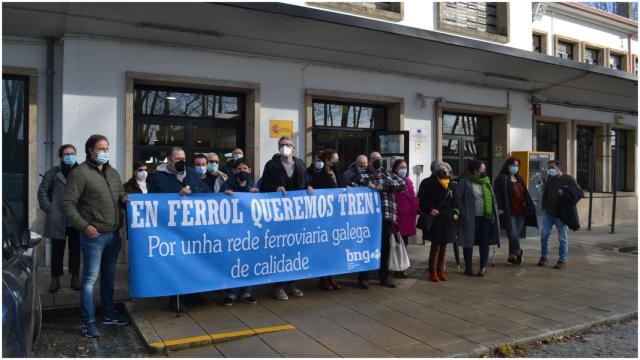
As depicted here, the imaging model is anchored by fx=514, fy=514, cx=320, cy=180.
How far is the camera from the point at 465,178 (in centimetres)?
761

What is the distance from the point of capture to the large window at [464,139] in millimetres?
12133

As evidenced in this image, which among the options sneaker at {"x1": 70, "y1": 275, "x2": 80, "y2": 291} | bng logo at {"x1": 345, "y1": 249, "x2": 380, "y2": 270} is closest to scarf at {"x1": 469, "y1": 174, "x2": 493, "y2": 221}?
bng logo at {"x1": 345, "y1": 249, "x2": 380, "y2": 270}

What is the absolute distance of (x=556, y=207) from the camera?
8.23 meters

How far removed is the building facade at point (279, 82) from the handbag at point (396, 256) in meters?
3.18

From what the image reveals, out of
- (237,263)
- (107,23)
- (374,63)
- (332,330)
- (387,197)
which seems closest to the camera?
(332,330)

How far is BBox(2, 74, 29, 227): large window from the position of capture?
7.74 m

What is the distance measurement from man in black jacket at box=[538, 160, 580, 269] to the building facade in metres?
2.78

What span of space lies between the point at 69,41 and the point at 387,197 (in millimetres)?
5147

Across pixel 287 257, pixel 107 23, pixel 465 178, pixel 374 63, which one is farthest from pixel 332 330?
pixel 374 63

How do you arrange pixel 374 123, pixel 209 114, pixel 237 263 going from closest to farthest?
pixel 237 263 → pixel 209 114 → pixel 374 123

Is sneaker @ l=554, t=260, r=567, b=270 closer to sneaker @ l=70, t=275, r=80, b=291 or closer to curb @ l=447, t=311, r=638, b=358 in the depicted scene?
curb @ l=447, t=311, r=638, b=358

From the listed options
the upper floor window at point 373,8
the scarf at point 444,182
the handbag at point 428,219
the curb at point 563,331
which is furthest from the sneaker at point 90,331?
the upper floor window at point 373,8

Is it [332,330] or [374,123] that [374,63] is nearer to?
[374,123]

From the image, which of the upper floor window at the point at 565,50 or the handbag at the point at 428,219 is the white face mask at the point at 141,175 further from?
Answer: the upper floor window at the point at 565,50
